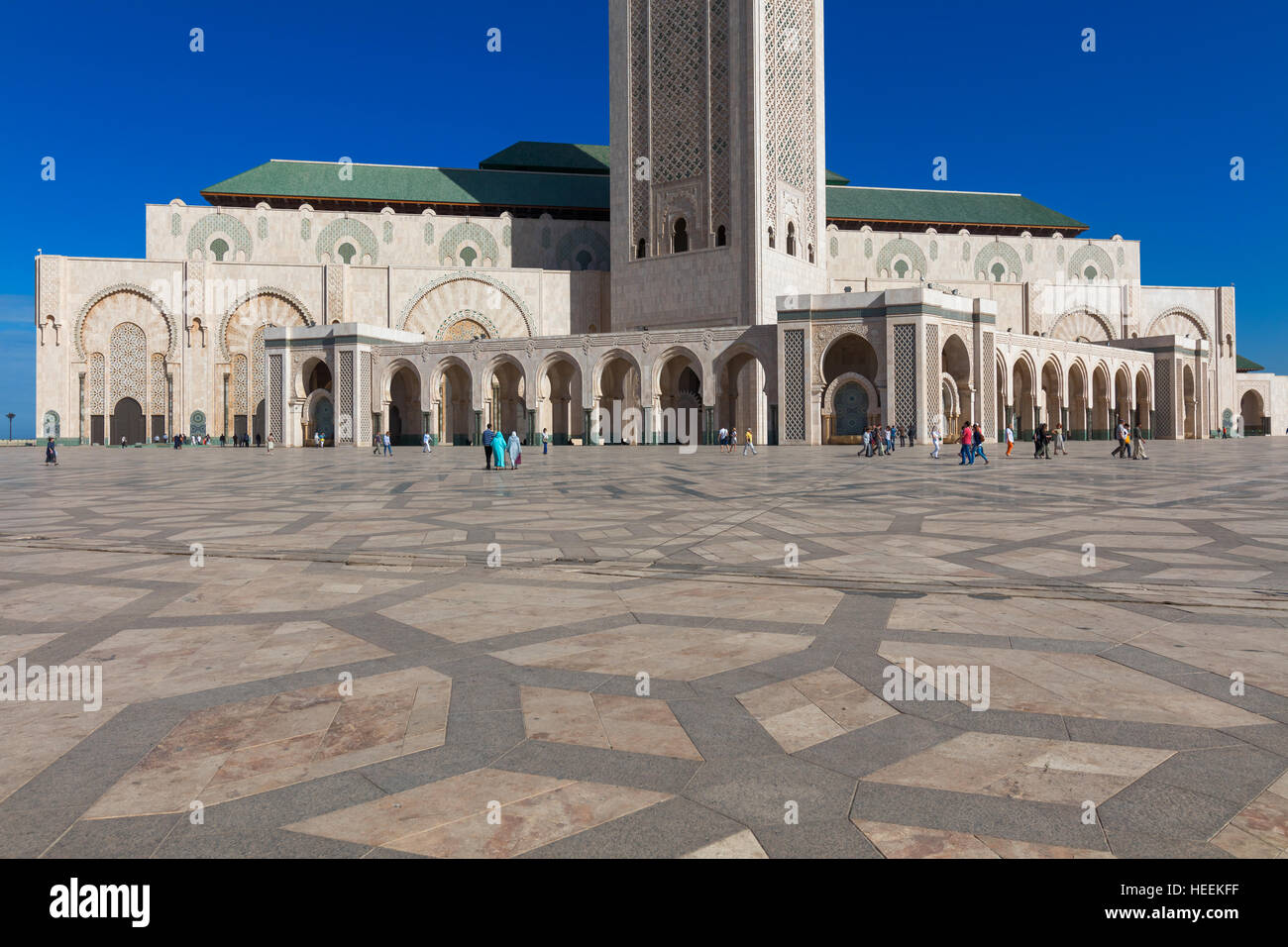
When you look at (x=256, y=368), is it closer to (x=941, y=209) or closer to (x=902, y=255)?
(x=902, y=255)

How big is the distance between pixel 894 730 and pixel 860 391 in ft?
106

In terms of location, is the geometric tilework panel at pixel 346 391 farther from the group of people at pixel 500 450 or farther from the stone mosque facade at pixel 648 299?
the group of people at pixel 500 450

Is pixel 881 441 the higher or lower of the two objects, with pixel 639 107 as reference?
lower

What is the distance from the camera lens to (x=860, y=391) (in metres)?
33.2

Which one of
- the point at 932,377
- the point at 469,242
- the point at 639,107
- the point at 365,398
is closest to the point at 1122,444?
the point at 932,377

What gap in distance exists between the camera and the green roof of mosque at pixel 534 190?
4453cm

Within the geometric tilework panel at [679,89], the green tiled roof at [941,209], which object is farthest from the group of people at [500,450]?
the green tiled roof at [941,209]

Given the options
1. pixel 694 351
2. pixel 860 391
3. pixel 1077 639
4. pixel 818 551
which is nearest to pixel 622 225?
pixel 694 351

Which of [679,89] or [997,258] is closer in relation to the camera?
[679,89]

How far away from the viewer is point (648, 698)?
261 cm

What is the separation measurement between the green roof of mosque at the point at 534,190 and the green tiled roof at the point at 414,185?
53mm

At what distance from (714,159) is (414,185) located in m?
19.1

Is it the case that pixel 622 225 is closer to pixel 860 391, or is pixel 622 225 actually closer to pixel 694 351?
pixel 694 351

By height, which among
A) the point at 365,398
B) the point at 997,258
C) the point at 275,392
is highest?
the point at 997,258
